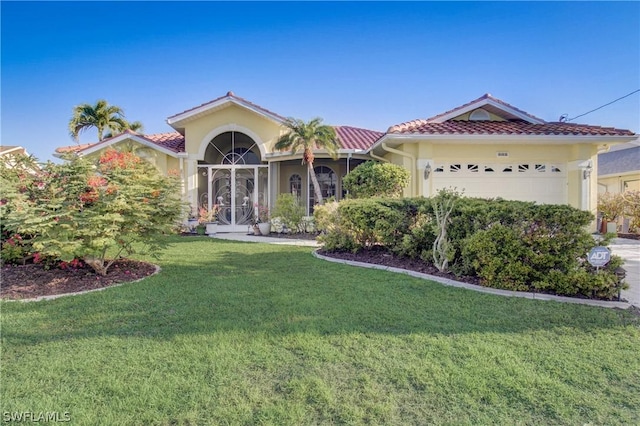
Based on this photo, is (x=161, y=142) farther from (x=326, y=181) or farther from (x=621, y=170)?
(x=621, y=170)

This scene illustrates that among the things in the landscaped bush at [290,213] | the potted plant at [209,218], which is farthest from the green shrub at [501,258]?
the potted plant at [209,218]

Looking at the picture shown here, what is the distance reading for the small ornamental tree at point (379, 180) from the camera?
12.3m

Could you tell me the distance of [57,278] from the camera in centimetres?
664

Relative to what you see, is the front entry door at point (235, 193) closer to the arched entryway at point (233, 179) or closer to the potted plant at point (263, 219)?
the arched entryway at point (233, 179)

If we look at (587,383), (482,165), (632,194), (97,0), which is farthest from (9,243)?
(632,194)

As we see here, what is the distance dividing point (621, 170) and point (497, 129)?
50.4 ft

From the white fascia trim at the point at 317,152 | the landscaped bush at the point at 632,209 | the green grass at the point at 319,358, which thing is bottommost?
the green grass at the point at 319,358

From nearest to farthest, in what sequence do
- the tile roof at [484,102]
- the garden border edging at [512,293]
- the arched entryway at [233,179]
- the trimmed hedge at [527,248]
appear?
the garden border edging at [512,293], the trimmed hedge at [527,248], the tile roof at [484,102], the arched entryway at [233,179]

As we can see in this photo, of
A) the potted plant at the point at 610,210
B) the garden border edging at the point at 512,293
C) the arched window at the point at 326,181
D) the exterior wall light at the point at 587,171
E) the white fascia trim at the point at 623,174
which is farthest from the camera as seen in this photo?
the white fascia trim at the point at 623,174

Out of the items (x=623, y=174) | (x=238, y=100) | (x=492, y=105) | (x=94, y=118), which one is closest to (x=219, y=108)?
(x=238, y=100)

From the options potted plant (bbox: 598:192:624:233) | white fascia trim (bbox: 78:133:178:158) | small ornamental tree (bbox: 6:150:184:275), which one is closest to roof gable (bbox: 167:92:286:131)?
white fascia trim (bbox: 78:133:178:158)

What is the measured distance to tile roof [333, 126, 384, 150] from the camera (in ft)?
54.5

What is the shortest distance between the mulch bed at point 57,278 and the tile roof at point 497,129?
9.32m

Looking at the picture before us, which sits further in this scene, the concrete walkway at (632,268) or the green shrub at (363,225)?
the green shrub at (363,225)
